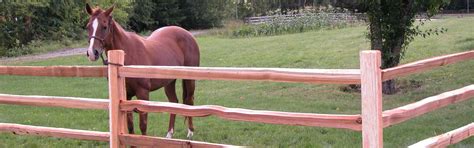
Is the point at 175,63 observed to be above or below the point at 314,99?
above

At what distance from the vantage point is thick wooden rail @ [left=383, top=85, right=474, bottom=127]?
12.0ft

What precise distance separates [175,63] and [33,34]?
2275 centimetres

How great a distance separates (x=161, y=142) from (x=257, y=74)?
98 centimetres

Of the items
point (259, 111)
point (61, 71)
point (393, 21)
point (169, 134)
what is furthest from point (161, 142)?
point (393, 21)

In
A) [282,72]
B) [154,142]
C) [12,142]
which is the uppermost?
[282,72]

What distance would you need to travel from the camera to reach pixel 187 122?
7.91 m

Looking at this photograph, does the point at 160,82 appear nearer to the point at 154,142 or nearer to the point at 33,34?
the point at 154,142

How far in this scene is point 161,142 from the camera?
4.36m

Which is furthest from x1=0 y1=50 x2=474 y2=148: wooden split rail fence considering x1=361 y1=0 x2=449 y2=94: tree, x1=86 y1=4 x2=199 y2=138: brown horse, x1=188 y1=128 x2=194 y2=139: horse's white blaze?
x1=361 y1=0 x2=449 y2=94: tree

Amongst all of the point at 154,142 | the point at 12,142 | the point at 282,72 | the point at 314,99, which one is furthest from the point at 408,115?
the point at 314,99

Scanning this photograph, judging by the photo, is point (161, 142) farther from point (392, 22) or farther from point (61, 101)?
point (392, 22)

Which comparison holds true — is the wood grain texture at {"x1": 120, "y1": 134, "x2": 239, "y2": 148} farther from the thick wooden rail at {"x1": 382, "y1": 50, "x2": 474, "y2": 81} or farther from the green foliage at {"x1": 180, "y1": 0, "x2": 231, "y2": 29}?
the green foliage at {"x1": 180, "y1": 0, "x2": 231, "y2": 29}

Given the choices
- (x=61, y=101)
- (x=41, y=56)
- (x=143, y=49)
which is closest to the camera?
(x=61, y=101)

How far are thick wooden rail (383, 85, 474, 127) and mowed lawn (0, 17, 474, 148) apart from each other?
186cm
